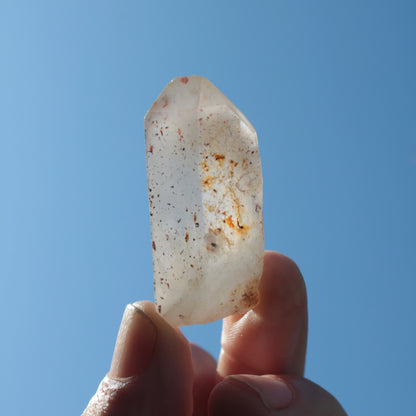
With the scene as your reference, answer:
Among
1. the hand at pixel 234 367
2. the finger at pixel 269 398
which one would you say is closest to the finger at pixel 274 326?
the hand at pixel 234 367

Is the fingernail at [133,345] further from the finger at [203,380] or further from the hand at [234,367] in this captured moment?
the finger at [203,380]

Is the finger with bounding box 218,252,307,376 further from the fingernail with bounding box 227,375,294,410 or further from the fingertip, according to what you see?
the fingernail with bounding box 227,375,294,410

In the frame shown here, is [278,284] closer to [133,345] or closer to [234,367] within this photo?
[234,367]

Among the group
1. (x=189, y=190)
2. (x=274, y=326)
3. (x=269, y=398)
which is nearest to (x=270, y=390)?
(x=269, y=398)

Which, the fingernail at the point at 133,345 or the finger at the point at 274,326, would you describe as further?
the finger at the point at 274,326

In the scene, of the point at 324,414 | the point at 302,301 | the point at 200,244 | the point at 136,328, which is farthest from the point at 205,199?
the point at 324,414

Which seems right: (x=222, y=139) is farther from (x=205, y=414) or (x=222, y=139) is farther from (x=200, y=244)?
(x=205, y=414)
